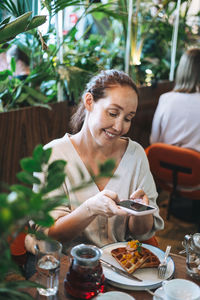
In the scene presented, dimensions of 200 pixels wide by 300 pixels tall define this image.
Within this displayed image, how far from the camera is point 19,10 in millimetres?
1792

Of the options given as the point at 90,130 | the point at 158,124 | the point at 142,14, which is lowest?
the point at 158,124

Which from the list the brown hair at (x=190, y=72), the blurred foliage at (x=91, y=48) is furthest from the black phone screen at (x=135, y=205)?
A: the brown hair at (x=190, y=72)

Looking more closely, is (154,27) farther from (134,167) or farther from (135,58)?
(134,167)

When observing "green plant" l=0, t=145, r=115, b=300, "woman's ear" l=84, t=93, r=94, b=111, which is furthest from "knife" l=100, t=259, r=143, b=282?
"woman's ear" l=84, t=93, r=94, b=111

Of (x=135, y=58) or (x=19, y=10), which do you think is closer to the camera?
(x=19, y=10)

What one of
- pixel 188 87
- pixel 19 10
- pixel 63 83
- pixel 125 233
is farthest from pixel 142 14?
pixel 125 233

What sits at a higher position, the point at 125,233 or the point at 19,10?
the point at 19,10

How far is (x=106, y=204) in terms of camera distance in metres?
1.34

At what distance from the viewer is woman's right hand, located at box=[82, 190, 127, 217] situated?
1.33m

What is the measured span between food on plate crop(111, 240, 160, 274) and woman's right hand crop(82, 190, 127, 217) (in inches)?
5.0

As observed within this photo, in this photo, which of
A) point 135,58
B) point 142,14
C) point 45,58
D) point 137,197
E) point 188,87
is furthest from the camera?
point 142,14

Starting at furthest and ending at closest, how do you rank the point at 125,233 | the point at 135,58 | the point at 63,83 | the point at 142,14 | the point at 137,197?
the point at 142,14 < the point at 135,58 < the point at 63,83 < the point at 125,233 < the point at 137,197

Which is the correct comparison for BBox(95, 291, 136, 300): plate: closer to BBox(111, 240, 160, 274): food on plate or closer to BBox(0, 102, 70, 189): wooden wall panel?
BBox(111, 240, 160, 274): food on plate

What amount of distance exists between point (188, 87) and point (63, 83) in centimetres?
112
